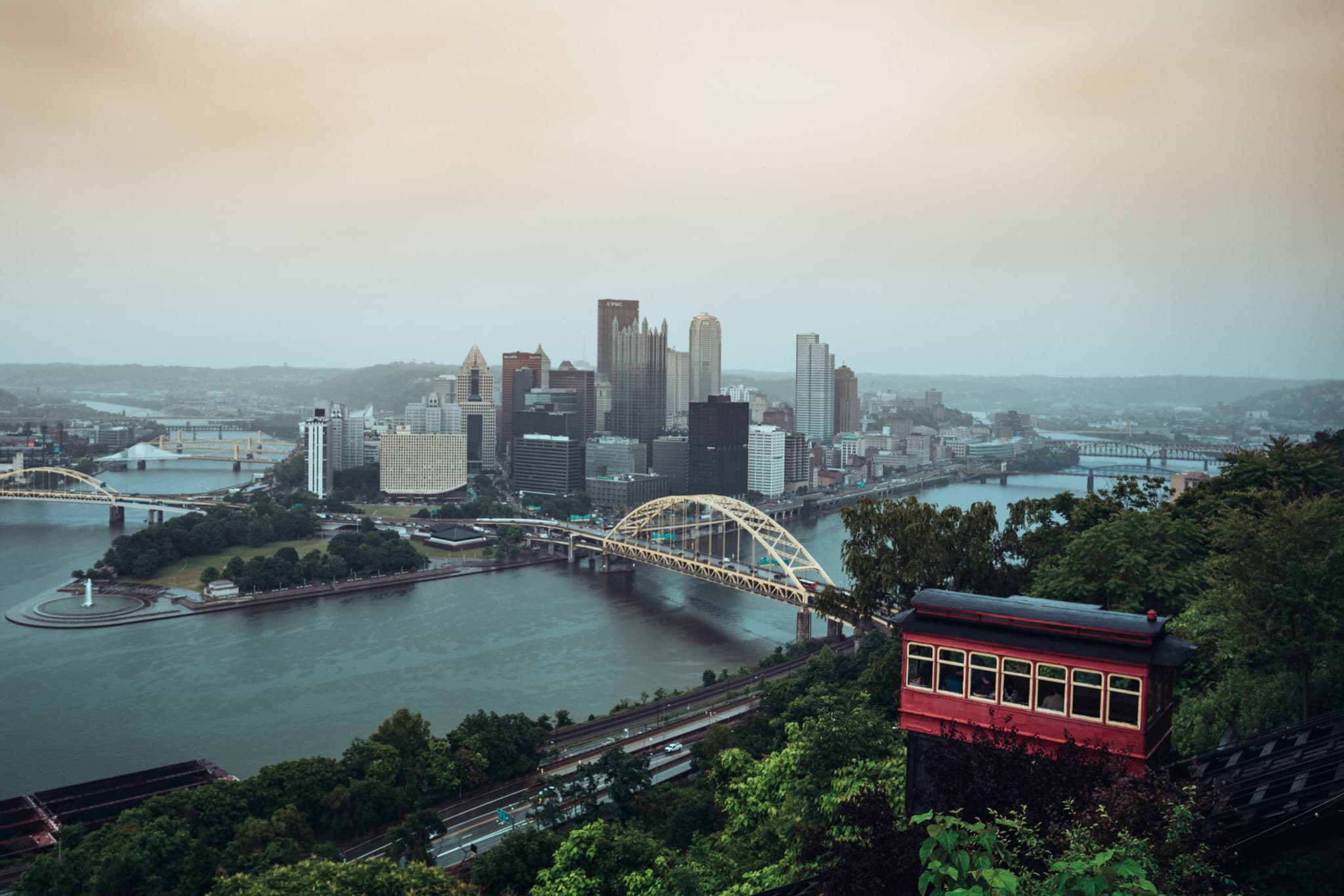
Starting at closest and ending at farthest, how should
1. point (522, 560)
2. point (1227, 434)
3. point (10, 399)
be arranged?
point (522, 560), point (1227, 434), point (10, 399)

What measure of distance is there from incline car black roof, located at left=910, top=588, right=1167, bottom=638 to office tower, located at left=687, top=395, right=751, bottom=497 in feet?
91.2

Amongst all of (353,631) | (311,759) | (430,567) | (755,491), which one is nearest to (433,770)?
(311,759)

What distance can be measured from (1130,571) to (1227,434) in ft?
88.5

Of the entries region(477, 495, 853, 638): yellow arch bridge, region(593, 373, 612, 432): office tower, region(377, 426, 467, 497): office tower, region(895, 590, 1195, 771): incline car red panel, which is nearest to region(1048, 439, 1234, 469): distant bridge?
region(477, 495, 853, 638): yellow arch bridge

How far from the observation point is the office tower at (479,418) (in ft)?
121

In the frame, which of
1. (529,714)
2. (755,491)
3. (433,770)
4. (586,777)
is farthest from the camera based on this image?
(755,491)

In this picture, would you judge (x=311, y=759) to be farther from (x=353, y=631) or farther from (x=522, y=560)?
(x=522, y=560)

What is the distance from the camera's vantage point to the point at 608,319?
48.0m

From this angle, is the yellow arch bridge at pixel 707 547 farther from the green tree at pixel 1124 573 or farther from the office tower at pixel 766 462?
the green tree at pixel 1124 573

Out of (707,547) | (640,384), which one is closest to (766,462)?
(707,547)

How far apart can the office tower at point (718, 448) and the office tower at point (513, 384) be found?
10.6 metres

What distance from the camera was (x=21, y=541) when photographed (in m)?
21.2

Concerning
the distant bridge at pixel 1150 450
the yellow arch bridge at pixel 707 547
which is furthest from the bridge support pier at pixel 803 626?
the distant bridge at pixel 1150 450

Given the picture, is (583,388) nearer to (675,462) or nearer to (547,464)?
(675,462)
